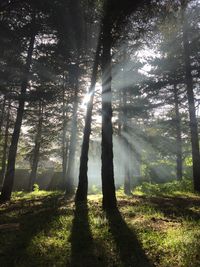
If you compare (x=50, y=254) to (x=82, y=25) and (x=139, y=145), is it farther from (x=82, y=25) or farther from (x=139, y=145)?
(x=139, y=145)

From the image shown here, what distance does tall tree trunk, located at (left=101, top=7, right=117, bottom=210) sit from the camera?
34.0 ft

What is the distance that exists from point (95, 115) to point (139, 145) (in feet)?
23.4

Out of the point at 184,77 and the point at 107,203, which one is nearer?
the point at 107,203

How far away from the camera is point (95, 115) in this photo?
940 inches

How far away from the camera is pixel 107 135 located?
10.7 metres

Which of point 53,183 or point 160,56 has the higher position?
point 160,56

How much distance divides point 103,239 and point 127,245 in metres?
0.67

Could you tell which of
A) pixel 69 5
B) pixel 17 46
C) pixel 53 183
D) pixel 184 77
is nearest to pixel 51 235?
pixel 69 5

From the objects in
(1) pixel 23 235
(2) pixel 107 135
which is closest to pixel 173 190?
(2) pixel 107 135

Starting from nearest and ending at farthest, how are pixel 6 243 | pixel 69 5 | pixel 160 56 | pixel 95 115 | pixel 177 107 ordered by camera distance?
pixel 6 243 → pixel 69 5 → pixel 160 56 → pixel 95 115 → pixel 177 107

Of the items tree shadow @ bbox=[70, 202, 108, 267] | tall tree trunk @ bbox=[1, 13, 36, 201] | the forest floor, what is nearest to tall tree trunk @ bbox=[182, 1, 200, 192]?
the forest floor

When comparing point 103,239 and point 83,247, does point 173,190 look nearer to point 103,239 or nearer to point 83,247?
point 103,239

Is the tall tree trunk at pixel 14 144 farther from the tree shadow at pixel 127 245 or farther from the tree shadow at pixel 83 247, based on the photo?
the tree shadow at pixel 127 245

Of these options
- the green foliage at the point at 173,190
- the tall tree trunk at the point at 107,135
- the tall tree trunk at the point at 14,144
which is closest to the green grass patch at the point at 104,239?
the tall tree trunk at the point at 107,135
